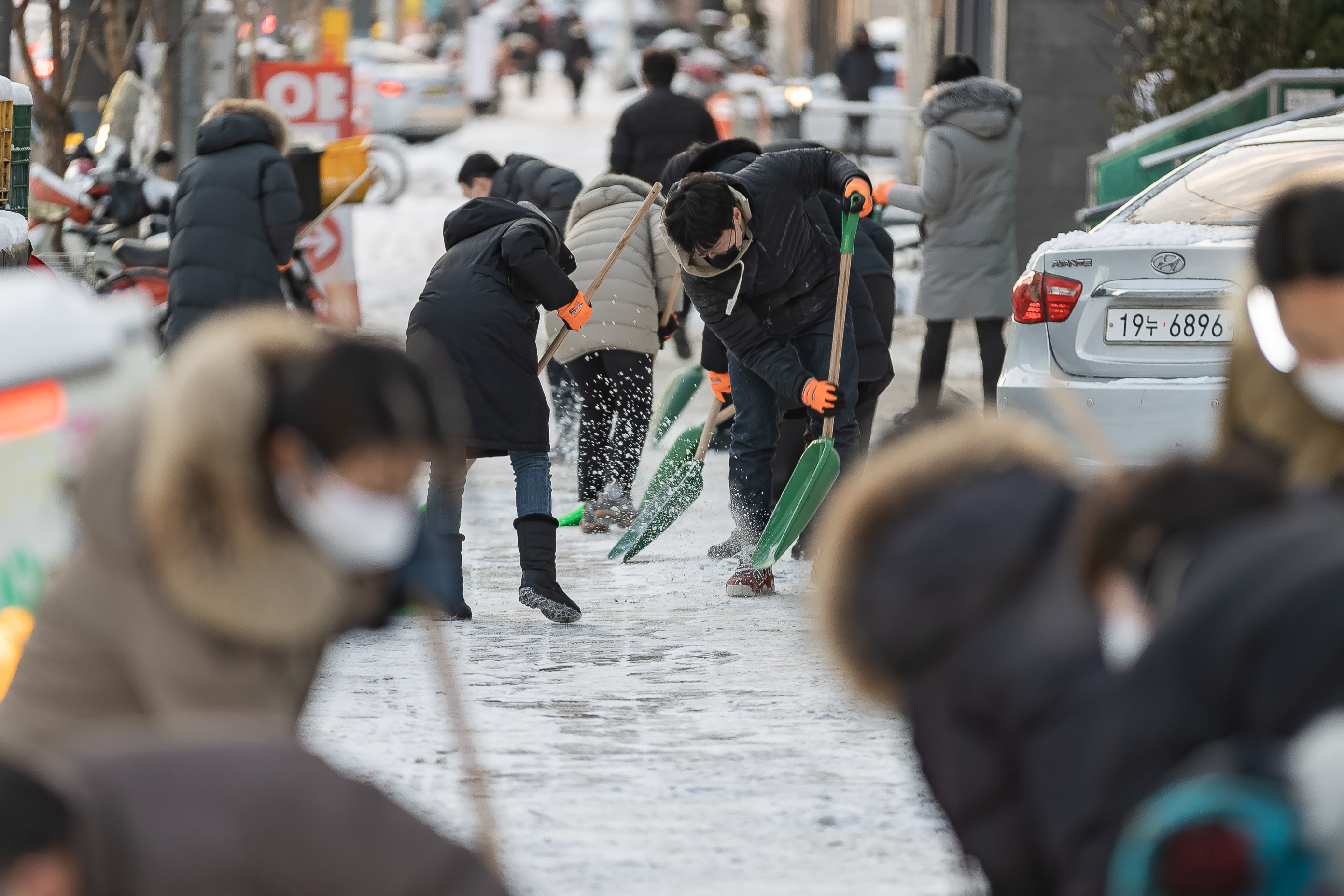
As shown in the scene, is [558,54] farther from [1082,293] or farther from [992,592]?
[992,592]

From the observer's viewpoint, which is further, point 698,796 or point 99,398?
point 698,796

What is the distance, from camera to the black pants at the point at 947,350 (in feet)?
29.9

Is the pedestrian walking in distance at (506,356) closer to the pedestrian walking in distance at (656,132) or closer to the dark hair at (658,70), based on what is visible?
the pedestrian walking in distance at (656,132)

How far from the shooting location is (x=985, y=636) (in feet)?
6.57

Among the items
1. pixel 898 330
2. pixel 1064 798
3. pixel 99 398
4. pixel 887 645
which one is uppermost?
pixel 99 398

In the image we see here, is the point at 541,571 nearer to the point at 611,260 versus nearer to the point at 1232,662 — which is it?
the point at 611,260

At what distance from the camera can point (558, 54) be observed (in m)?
55.7

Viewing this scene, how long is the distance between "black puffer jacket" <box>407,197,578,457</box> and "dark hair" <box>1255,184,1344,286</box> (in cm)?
400

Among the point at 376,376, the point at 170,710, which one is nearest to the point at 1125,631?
the point at 376,376

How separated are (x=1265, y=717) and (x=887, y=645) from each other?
446 millimetres

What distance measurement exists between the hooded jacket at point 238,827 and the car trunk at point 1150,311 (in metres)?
4.61

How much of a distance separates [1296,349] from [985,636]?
0.65 m

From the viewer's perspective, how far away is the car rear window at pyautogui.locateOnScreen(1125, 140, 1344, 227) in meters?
6.38

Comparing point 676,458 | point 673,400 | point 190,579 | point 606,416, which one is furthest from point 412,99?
point 190,579
